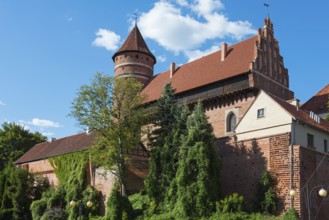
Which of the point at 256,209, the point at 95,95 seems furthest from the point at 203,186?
the point at 95,95

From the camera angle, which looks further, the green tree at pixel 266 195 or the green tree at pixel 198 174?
the green tree at pixel 198 174

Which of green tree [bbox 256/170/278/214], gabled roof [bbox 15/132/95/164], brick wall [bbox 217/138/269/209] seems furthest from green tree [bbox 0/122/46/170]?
green tree [bbox 256/170/278/214]

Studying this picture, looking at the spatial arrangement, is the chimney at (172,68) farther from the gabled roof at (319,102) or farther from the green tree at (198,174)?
the green tree at (198,174)

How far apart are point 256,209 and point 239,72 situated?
12.8 metres

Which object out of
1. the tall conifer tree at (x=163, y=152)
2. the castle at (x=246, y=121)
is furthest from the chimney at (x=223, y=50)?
the tall conifer tree at (x=163, y=152)

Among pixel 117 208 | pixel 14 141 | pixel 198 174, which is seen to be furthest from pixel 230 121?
pixel 14 141

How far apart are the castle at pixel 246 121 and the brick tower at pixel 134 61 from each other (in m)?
0.05

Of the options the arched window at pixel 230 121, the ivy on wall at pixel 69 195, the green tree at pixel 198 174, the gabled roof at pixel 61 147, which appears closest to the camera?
the green tree at pixel 198 174

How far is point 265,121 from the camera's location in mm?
28016

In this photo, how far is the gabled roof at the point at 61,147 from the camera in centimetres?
3968

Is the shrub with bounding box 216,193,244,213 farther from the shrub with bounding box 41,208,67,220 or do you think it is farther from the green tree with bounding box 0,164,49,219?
the green tree with bounding box 0,164,49,219

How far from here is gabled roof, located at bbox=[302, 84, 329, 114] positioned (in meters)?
38.5

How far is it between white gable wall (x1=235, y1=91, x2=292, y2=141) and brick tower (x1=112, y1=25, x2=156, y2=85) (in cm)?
2018

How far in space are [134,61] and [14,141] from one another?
19.5 metres
